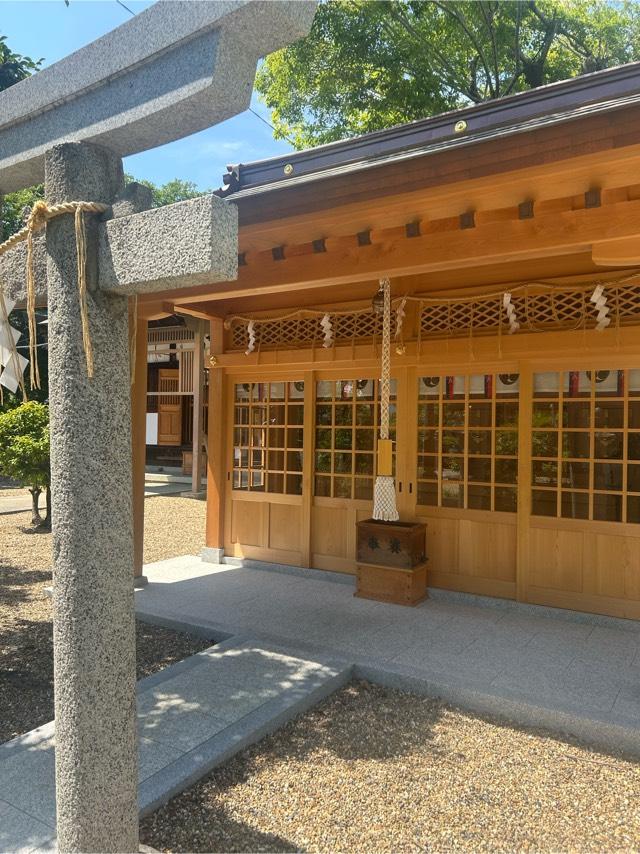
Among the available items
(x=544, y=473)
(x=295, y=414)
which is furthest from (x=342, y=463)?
(x=544, y=473)

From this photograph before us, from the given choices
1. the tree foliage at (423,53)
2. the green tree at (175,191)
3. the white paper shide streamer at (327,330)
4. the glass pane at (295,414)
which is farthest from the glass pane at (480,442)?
the green tree at (175,191)

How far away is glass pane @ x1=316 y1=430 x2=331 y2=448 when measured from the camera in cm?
665

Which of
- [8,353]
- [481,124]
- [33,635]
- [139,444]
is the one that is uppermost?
[481,124]

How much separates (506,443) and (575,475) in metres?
0.67

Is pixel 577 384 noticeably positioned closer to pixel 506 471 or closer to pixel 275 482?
pixel 506 471

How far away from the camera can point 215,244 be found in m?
1.53

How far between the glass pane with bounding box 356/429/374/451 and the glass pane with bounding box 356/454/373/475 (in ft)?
0.25

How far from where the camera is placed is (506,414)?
5.63m

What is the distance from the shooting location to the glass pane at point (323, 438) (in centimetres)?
665

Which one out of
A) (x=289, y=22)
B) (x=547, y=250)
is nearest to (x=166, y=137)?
(x=289, y=22)

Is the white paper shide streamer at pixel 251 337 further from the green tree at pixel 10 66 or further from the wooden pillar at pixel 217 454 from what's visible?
the green tree at pixel 10 66

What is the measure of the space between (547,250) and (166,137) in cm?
256

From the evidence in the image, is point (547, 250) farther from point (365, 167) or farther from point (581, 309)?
point (581, 309)

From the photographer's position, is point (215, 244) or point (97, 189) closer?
point (215, 244)
